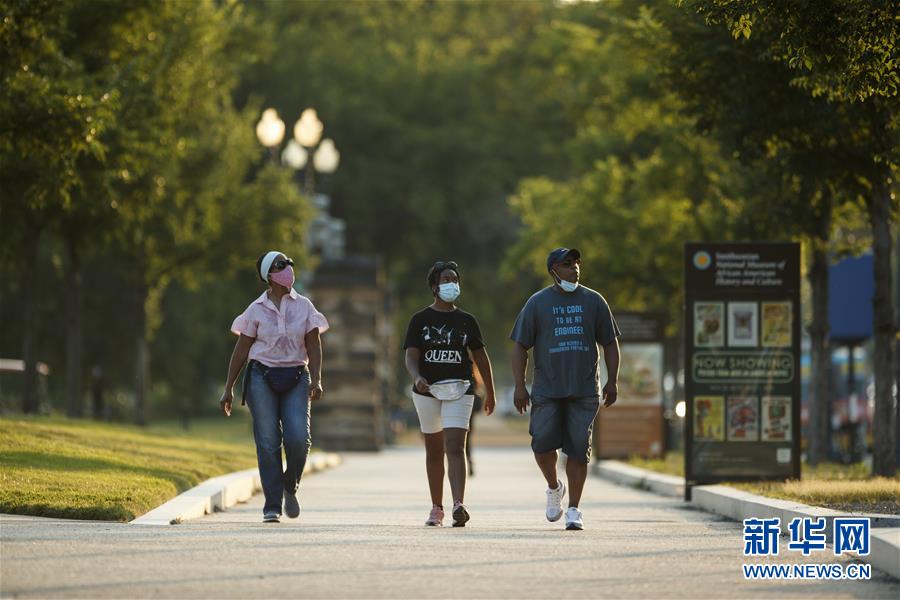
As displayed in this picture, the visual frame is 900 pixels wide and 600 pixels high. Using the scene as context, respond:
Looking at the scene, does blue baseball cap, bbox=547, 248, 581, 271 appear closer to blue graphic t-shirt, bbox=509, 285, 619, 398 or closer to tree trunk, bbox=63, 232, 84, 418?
blue graphic t-shirt, bbox=509, 285, 619, 398

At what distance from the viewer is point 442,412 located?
47.6 feet

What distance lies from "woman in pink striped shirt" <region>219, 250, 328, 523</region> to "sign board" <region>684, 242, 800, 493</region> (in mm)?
6307

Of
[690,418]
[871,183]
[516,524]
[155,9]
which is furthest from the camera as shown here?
[155,9]

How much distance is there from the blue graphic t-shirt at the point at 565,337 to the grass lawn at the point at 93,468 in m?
3.15

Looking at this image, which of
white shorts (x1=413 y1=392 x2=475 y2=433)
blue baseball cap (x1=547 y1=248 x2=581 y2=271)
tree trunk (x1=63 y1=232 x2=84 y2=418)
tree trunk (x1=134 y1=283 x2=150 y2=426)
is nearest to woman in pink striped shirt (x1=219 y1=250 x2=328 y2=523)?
white shorts (x1=413 y1=392 x2=475 y2=433)

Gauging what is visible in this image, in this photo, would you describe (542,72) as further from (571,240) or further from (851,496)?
(851,496)

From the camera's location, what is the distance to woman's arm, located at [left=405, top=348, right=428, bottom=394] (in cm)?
1434

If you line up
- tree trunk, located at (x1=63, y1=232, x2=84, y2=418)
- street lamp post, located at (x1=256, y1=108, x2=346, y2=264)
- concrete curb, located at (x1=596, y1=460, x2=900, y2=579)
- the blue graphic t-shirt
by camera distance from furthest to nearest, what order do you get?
street lamp post, located at (x1=256, y1=108, x2=346, y2=264)
tree trunk, located at (x1=63, y1=232, x2=84, y2=418)
the blue graphic t-shirt
concrete curb, located at (x1=596, y1=460, x2=900, y2=579)

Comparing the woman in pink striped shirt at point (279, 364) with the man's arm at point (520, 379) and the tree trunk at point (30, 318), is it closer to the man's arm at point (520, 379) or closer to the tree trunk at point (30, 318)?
the man's arm at point (520, 379)

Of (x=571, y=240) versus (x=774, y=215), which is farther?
(x=571, y=240)

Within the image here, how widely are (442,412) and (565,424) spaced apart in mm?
984

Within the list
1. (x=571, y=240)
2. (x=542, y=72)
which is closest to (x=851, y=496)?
(x=571, y=240)

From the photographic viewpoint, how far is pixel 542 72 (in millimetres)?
59531

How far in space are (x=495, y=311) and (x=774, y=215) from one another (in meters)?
36.8
